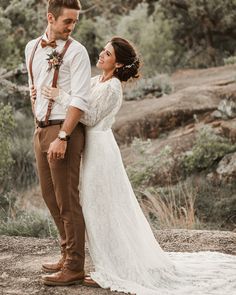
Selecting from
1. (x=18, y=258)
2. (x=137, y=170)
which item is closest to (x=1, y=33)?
(x=137, y=170)

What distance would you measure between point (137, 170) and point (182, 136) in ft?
5.63

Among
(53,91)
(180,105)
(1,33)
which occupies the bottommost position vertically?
(180,105)

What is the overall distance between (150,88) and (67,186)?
384 inches

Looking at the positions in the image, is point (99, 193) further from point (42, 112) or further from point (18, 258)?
point (18, 258)

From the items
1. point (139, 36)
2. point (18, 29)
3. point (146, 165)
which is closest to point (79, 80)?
point (146, 165)

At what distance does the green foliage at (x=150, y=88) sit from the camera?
14.2 m

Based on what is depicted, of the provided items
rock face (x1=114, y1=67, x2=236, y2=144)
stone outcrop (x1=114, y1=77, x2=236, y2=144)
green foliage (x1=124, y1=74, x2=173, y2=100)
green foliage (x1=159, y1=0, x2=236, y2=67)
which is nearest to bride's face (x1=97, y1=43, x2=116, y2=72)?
rock face (x1=114, y1=67, x2=236, y2=144)

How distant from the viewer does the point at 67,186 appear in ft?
15.6

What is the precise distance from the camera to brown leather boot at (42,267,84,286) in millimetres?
4949

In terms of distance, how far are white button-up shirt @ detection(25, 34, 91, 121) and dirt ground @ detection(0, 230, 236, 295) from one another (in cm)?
124

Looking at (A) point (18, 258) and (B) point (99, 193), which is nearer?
(B) point (99, 193)

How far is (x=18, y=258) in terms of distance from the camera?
6211mm

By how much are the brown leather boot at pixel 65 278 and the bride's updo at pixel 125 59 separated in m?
1.39

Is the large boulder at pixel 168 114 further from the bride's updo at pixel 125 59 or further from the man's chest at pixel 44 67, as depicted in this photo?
the man's chest at pixel 44 67
